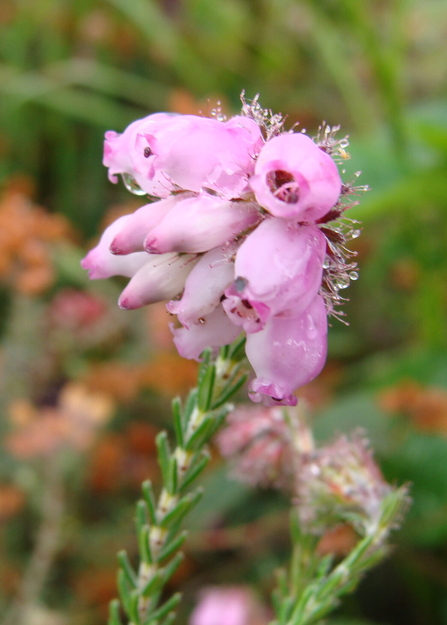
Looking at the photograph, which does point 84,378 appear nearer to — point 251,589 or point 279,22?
point 251,589

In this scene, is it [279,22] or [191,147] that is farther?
[279,22]

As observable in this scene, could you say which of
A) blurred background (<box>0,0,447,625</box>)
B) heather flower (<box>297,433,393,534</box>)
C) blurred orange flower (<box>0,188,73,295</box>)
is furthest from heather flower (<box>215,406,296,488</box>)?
blurred orange flower (<box>0,188,73,295</box>)

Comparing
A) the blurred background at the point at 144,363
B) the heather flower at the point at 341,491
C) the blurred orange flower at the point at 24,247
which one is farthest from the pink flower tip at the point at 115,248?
the blurred orange flower at the point at 24,247

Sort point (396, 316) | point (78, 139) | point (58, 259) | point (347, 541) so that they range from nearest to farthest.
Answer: point (347, 541)
point (58, 259)
point (396, 316)
point (78, 139)

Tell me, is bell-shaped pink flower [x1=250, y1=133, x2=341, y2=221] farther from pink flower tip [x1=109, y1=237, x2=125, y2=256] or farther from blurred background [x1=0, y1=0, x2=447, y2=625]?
blurred background [x1=0, y1=0, x2=447, y2=625]

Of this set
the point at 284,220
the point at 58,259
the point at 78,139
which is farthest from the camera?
the point at 78,139

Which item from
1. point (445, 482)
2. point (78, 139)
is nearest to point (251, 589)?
point (445, 482)

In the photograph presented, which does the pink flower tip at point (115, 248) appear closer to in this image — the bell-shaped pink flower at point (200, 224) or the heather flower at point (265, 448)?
the bell-shaped pink flower at point (200, 224)
